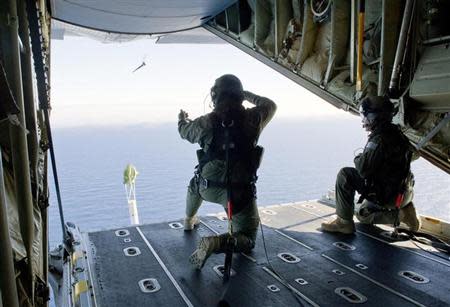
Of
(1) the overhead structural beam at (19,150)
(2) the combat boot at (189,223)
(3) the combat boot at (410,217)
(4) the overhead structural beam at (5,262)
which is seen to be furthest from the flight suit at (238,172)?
(4) the overhead structural beam at (5,262)

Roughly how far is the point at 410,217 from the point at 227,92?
2265mm

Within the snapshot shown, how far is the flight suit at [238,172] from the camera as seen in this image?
10.6 ft

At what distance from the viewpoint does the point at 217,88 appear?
3.17 meters

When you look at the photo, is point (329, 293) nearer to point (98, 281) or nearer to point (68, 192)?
point (98, 281)

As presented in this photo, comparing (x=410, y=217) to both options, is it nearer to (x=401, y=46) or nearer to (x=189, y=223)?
(x=401, y=46)

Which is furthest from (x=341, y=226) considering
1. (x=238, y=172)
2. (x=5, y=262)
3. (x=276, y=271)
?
(x=5, y=262)

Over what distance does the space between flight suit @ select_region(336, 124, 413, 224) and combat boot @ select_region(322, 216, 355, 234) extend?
50 millimetres

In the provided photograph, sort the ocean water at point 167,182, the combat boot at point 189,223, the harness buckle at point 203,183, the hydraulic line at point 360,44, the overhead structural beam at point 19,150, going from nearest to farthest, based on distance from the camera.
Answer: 1. the overhead structural beam at point 19,150
2. the harness buckle at point 203,183
3. the hydraulic line at point 360,44
4. the combat boot at point 189,223
5. the ocean water at point 167,182

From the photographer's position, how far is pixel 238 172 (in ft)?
10.6

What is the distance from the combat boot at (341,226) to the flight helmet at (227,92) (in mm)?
1610

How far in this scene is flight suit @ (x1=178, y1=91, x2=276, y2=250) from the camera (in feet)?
10.6

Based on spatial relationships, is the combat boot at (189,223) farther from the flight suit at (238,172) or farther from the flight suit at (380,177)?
the flight suit at (380,177)

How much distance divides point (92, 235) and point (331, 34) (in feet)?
10.7

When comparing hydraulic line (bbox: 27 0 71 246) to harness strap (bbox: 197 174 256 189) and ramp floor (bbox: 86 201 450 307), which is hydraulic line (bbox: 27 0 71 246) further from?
harness strap (bbox: 197 174 256 189)
